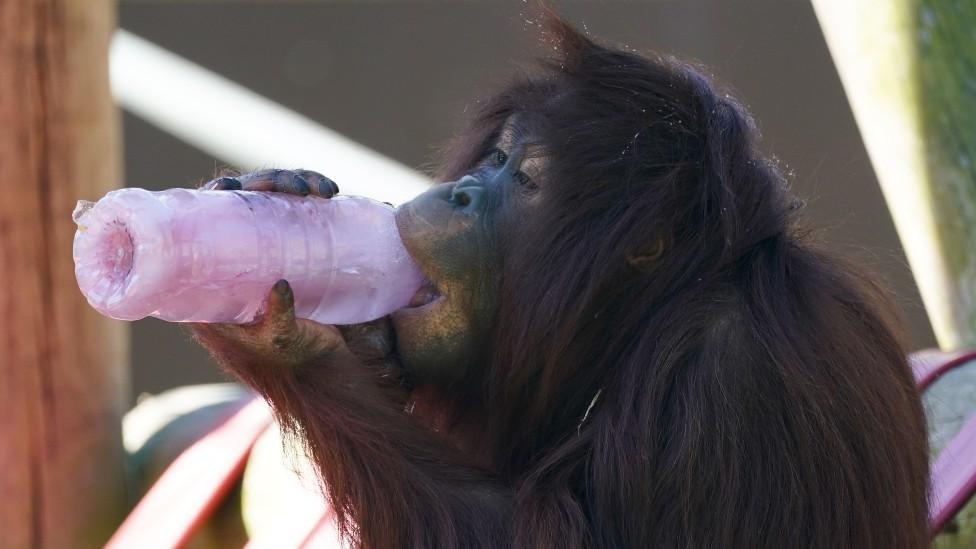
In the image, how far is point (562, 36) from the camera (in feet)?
6.48

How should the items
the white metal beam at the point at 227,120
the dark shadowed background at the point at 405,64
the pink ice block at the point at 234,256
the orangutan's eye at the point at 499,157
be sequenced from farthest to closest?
1. the dark shadowed background at the point at 405,64
2. the white metal beam at the point at 227,120
3. the orangutan's eye at the point at 499,157
4. the pink ice block at the point at 234,256

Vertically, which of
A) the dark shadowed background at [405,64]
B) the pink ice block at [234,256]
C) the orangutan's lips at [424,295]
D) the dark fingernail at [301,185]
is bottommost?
the dark shadowed background at [405,64]

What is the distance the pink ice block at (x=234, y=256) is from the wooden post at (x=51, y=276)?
0.98 meters

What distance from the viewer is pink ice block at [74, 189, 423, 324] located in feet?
5.04

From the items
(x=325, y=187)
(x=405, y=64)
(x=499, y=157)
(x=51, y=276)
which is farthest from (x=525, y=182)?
(x=405, y=64)

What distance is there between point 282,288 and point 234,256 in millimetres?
91

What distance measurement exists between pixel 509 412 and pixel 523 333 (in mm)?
148

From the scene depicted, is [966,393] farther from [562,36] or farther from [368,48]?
[368,48]

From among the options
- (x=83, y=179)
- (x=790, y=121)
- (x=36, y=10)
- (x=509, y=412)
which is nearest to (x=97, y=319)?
(x=83, y=179)

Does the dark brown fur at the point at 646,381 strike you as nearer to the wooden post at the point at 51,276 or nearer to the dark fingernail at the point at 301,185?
the dark fingernail at the point at 301,185

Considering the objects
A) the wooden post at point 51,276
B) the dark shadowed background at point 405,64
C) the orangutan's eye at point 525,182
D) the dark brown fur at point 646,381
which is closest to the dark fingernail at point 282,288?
the dark brown fur at point 646,381

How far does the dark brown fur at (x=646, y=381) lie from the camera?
1620 millimetres

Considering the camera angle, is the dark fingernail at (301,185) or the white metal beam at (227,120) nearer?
the dark fingernail at (301,185)

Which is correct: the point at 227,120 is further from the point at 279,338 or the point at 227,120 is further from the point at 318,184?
the point at 279,338
